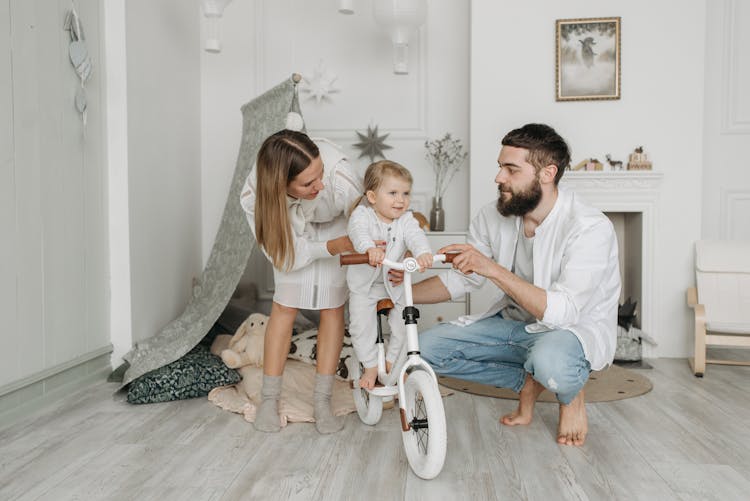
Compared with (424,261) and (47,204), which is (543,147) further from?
(47,204)

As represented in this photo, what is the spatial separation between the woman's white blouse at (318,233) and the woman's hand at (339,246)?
20 mm

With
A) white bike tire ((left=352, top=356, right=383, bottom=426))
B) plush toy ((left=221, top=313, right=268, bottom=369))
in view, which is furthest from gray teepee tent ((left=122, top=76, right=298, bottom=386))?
white bike tire ((left=352, top=356, right=383, bottom=426))

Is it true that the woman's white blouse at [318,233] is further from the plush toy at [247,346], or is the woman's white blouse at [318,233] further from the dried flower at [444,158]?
the dried flower at [444,158]

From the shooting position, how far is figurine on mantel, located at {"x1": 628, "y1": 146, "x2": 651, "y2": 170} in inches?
148

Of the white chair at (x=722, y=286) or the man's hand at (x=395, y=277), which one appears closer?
the man's hand at (x=395, y=277)

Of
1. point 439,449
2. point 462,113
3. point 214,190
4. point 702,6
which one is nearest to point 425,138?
point 462,113

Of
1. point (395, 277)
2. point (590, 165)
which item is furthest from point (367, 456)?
point (590, 165)

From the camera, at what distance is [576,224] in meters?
2.27

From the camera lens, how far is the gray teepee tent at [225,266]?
307cm

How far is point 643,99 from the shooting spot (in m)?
3.81

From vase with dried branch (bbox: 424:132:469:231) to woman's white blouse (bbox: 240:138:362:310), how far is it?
1687 millimetres

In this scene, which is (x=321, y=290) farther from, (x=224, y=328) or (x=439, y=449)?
A: (x=224, y=328)

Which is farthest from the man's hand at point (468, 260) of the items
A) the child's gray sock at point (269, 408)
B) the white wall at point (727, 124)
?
the white wall at point (727, 124)

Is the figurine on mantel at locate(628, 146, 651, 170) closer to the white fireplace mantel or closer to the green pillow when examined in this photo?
the white fireplace mantel
